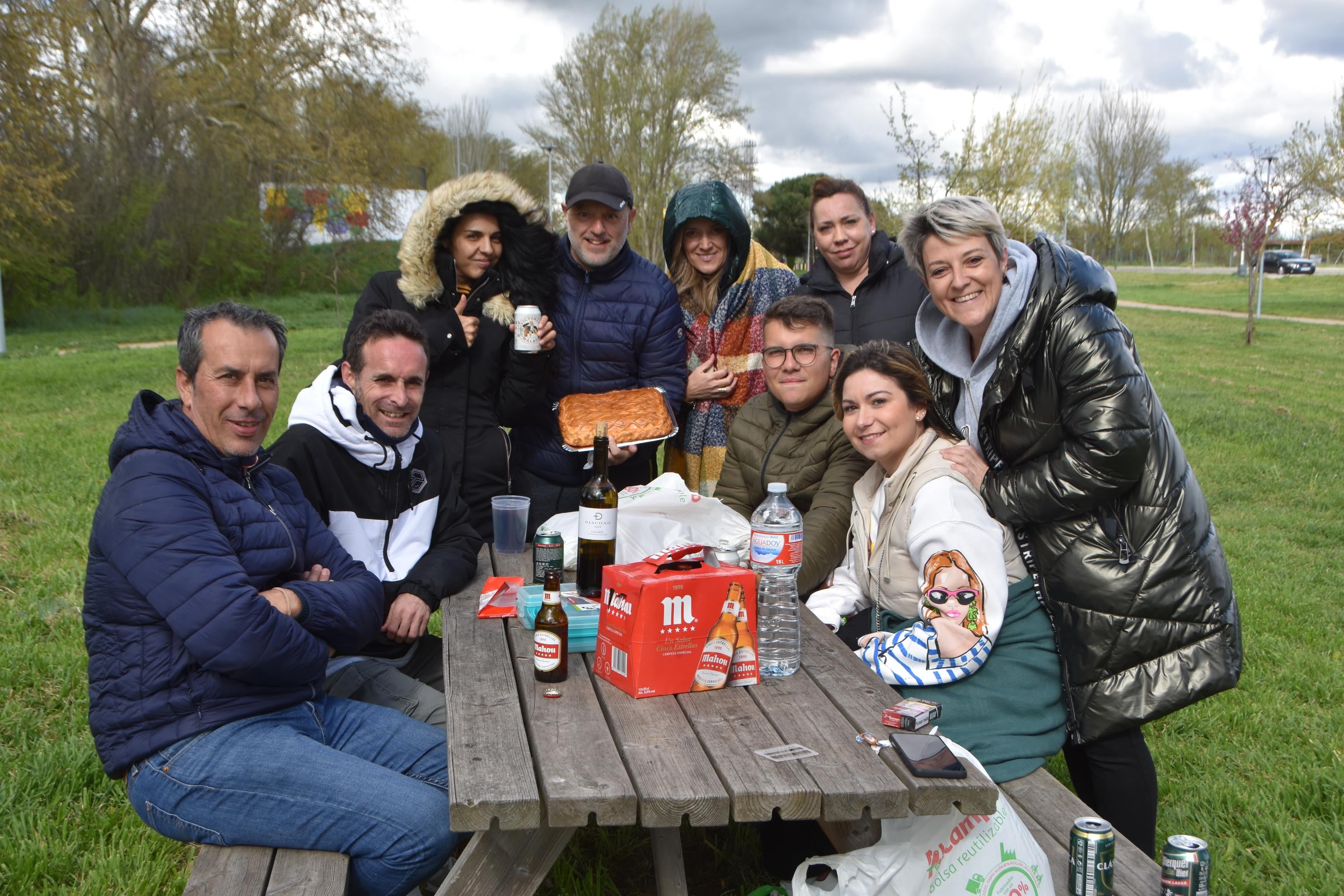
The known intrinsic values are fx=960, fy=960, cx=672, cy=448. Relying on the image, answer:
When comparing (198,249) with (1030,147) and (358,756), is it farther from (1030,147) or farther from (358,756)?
(358,756)

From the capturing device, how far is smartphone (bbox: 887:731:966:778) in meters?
1.85

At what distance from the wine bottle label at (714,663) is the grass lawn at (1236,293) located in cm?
2495

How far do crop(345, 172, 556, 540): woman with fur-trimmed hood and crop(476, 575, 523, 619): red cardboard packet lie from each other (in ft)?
2.71

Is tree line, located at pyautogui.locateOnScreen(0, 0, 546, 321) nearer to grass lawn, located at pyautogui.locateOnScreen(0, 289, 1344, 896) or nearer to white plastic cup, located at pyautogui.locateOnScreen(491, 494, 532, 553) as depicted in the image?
grass lawn, located at pyautogui.locateOnScreen(0, 289, 1344, 896)

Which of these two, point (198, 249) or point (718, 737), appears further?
point (198, 249)

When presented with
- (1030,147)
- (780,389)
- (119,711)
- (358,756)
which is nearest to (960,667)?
(780,389)

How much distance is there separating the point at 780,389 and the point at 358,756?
73.7 inches

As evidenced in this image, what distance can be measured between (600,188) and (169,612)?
2370 mm

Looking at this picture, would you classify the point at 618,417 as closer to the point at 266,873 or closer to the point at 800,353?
the point at 800,353

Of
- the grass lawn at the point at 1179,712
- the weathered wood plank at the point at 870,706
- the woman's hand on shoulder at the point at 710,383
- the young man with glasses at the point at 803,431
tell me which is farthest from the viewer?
the woman's hand on shoulder at the point at 710,383

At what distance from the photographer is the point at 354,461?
3.09 metres

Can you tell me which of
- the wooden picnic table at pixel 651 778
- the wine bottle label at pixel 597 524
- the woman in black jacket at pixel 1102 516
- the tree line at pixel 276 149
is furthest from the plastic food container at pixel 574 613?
the tree line at pixel 276 149

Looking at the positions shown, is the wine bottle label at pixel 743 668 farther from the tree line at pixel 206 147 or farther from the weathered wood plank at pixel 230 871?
the tree line at pixel 206 147

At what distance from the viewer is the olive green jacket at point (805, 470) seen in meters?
3.26
